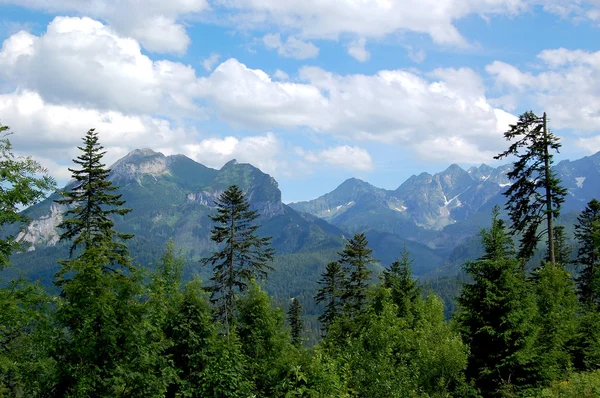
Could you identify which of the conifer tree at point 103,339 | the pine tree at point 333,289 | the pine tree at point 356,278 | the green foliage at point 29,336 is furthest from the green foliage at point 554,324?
the pine tree at point 333,289

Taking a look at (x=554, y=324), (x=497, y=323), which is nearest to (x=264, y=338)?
(x=497, y=323)

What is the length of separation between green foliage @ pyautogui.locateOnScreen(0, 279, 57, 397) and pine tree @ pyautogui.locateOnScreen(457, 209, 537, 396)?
1626 cm

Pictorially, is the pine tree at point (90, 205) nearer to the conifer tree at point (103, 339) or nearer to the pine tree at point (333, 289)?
the conifer tree at point (103, 339)

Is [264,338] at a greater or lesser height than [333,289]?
greater

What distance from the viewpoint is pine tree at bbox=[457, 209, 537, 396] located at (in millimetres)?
19047

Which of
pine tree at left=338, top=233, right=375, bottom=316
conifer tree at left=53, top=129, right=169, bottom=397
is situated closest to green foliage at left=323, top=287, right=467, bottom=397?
conifer tree at left=53, top=129, right=169, bottom=397

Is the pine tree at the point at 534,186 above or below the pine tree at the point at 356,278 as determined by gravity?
Result: above

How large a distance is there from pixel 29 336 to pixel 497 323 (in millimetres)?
17727

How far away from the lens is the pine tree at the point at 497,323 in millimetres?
19047

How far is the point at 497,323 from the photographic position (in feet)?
64.4

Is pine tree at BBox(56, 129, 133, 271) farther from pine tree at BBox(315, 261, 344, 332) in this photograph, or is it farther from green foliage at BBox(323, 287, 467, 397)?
pine tree at BBox(315, 261, 344, 332)

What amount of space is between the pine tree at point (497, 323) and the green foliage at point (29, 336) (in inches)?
640

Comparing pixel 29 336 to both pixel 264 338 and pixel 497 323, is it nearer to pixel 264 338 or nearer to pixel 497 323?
pixel 264 338

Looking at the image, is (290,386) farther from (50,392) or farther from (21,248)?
(21,248)
